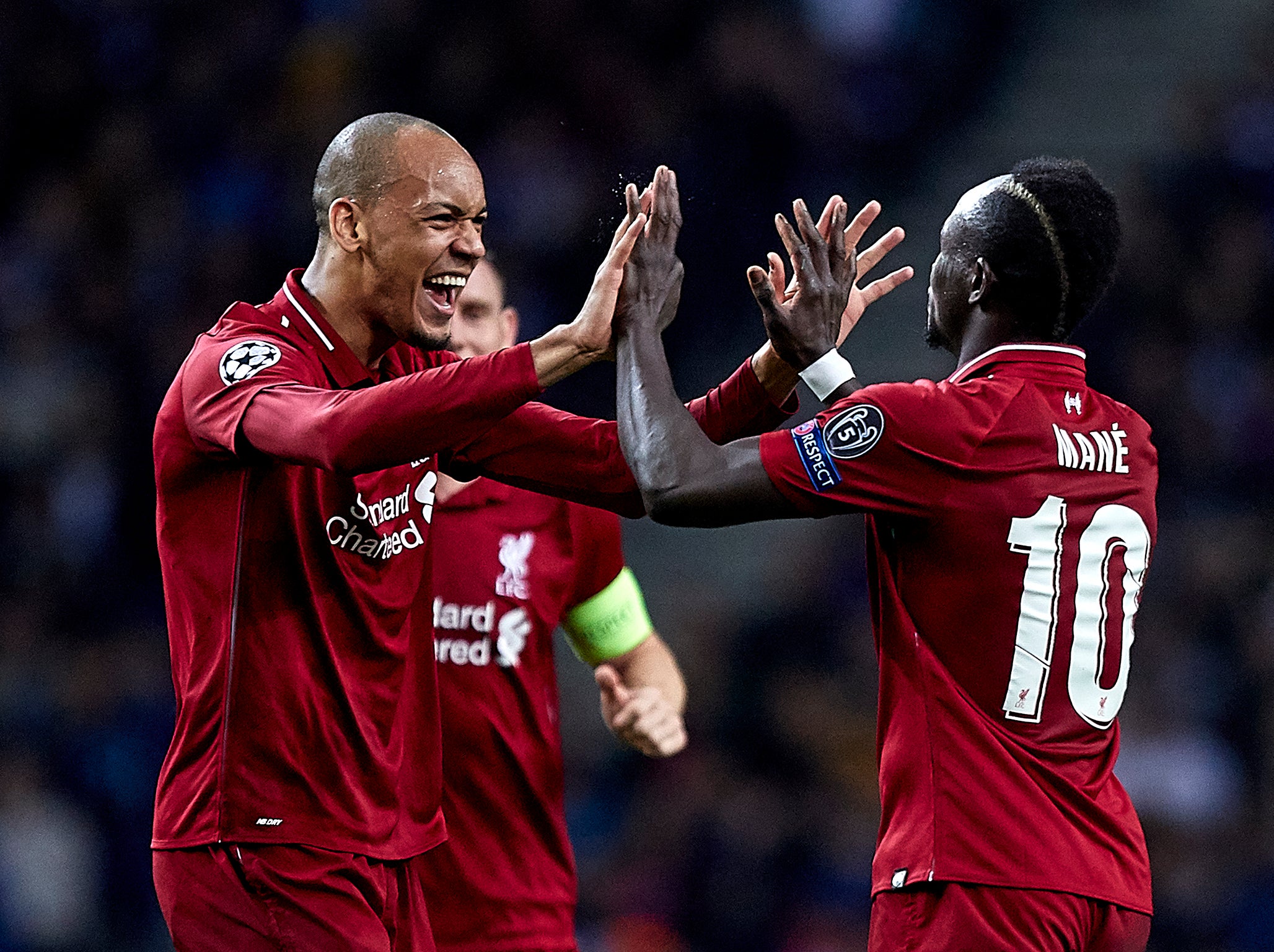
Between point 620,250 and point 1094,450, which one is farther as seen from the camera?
point 620,250

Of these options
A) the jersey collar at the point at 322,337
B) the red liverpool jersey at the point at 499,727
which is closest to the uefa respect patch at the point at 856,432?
the jersey collar at the point at 322,337

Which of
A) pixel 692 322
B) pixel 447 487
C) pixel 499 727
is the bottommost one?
pixel 499 727

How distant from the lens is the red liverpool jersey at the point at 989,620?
9.55ft

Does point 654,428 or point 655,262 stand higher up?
point 655,262

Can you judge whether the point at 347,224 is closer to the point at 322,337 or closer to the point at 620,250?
the point at 322,337

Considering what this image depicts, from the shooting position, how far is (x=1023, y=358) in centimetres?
310

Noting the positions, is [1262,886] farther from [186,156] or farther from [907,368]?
[186,156]

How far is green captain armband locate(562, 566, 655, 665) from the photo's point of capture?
4672mm

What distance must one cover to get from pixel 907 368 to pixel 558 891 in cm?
500

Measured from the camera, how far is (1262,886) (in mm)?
6969

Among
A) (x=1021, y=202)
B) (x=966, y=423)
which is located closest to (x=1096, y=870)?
(x=966, y=423)

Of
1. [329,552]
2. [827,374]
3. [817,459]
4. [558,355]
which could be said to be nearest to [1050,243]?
[827,374]

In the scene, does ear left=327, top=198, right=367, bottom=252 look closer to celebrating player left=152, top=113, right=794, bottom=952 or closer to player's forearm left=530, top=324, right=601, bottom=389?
celebrating player left=152, top=113, right=794, bottom=952

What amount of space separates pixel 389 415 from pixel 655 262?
74 cm
